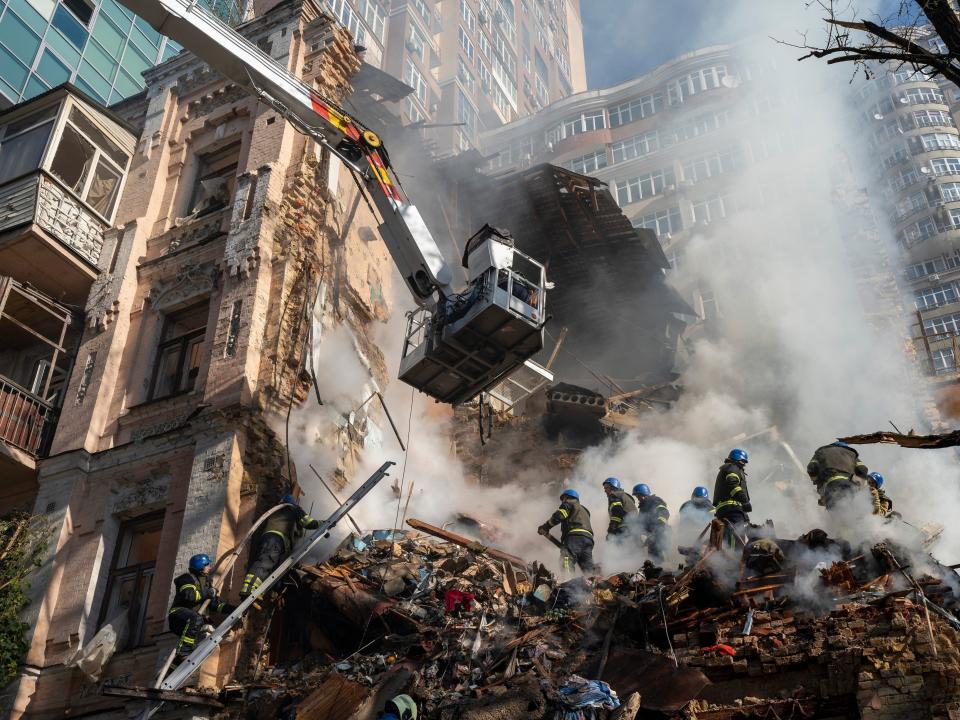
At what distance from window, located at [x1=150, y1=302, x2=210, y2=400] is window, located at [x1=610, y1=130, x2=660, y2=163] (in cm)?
2638

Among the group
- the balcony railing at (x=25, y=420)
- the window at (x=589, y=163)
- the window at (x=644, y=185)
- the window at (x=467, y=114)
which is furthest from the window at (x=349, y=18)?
the balcony railing at (x=25, y=420)

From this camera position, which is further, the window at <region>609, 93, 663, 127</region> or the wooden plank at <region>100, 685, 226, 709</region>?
the window at <region>609, 93, 663, 127</region>

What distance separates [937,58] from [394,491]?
11581 mm

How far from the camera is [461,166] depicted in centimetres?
2394

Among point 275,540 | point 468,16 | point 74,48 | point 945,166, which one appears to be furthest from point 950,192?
point 275,540

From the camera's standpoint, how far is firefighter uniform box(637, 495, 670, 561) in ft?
38.7

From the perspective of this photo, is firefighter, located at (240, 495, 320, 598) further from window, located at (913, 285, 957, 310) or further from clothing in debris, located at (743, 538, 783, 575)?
window, located at (913, 285, 957, 310)

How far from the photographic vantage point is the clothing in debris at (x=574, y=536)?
11664mm

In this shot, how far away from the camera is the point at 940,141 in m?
49.0

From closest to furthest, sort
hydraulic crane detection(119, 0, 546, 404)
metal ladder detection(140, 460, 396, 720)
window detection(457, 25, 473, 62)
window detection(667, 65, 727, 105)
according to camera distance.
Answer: metal ladder detection(140, 460, 396, 720) < hydraulic crane detection(119, 0, 546, 404) < window detection(667, 65, 727, 105) < window detection(457, 25, 473, 62)

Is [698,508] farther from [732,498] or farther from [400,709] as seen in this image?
[400,709]

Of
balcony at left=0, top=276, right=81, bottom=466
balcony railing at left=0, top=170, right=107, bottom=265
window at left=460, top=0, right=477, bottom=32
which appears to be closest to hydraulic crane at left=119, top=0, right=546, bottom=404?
balcony railing at left=0, top=170, right=107, bottom=265

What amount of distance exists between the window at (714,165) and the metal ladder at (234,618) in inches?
1063

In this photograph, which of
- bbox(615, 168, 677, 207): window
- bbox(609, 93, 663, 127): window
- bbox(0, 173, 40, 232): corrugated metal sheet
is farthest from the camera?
bbox(609, 93, 663, 127): window
